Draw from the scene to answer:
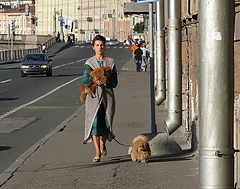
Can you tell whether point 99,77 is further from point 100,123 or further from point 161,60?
point 161,60

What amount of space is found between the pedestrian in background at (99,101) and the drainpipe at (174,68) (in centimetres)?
195

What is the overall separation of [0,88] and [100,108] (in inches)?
933

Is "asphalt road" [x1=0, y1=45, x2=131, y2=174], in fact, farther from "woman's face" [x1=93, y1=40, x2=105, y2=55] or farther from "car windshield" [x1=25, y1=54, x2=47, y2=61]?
"car windshield" [x1=25, y1=54, x2=47, y2=61]

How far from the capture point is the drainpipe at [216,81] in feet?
15.4

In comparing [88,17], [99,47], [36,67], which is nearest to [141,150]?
[99,47]

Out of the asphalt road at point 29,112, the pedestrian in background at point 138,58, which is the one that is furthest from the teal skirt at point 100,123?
the pedestrian in background at point 138,58

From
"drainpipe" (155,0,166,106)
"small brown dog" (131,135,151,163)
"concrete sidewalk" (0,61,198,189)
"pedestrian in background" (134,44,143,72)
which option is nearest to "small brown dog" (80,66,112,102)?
"small brown dog" (131,135,151,163)

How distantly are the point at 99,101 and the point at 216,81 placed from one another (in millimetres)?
5773

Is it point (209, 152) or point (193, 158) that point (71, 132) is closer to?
point (193, 158)

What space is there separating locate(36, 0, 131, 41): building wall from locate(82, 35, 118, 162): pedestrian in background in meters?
165

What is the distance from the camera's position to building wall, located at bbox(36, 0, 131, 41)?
17975 cm

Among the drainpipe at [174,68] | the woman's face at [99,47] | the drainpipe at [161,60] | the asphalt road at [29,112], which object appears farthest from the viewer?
the drainpipe at [161,60]

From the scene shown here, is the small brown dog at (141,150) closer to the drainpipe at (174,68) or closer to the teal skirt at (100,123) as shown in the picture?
the teal skirt at (100,123)

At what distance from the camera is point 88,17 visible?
178 metres
